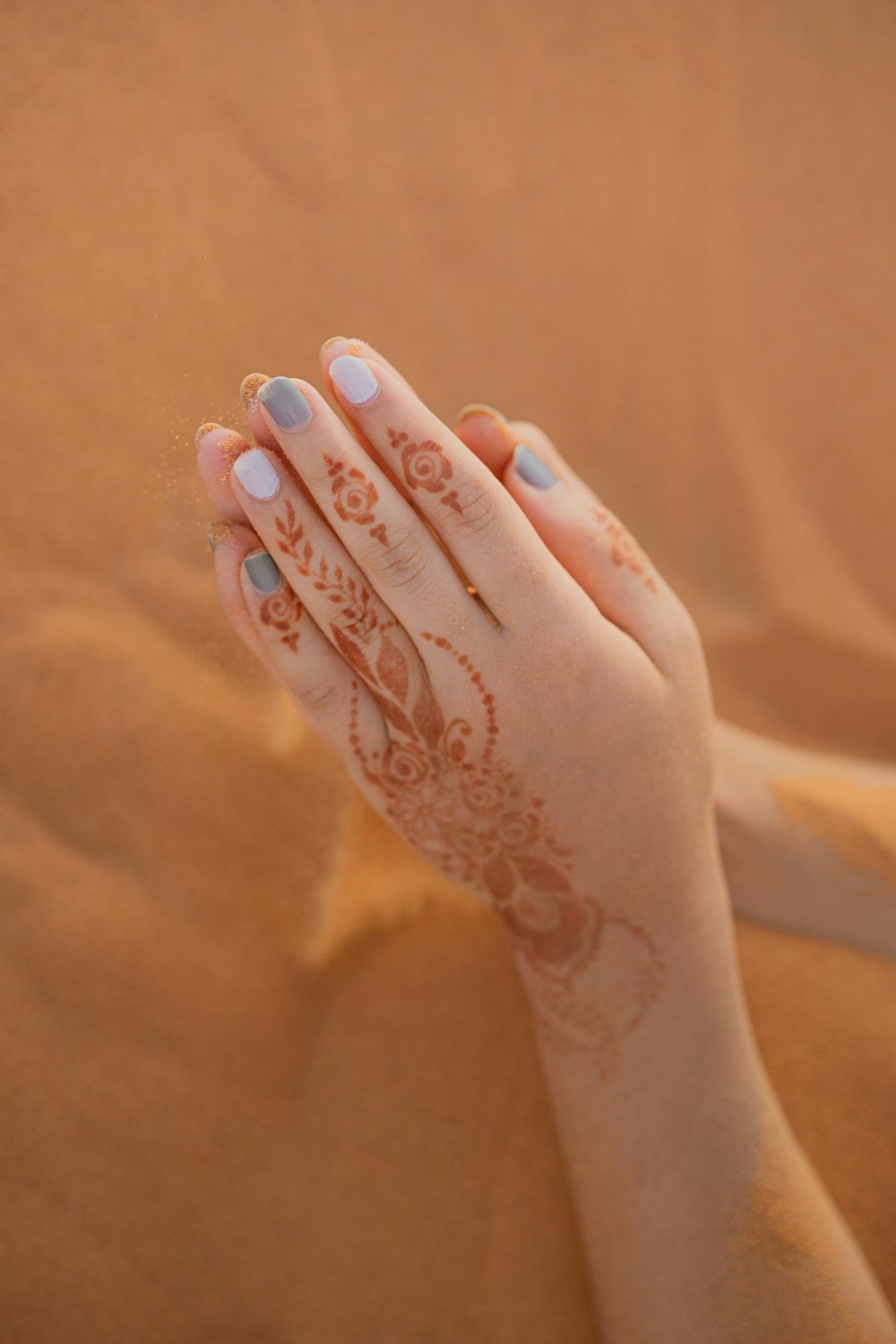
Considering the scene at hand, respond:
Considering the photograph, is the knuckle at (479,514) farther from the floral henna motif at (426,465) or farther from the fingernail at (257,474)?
the fingernail at (257,474)

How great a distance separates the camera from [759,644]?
1.32m

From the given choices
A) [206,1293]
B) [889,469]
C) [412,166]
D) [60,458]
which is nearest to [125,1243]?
[206,1293]

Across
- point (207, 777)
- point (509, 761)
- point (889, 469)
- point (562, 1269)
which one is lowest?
point (562, 1269)

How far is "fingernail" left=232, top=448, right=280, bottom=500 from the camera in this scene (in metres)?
0.77

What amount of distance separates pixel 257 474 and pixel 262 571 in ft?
0.29

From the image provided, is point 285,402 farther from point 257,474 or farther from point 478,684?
point 478,684

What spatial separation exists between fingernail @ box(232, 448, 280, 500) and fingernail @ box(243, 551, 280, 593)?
6 centimetres

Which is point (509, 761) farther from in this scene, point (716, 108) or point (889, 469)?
point (716, 108)

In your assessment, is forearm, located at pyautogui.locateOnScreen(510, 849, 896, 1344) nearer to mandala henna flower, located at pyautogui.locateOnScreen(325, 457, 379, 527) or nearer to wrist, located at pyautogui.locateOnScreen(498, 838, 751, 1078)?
wrist, located at pyautogui.locateOnScreen(498, 838, 751, 1078)

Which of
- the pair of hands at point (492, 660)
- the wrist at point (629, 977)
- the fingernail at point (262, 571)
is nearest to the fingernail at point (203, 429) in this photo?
the pair of hands at point (492, 660)

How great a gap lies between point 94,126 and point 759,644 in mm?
992

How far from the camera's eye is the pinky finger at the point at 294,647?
0.83 meters

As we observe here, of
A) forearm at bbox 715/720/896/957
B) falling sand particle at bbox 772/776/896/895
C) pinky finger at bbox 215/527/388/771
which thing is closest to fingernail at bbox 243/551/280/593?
pinky finger at bbox 215/527/388/771

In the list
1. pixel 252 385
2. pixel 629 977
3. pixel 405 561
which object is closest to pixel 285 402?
pixel 252 385
